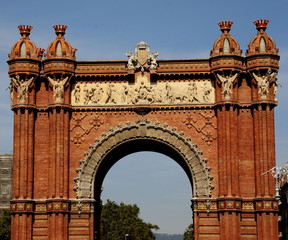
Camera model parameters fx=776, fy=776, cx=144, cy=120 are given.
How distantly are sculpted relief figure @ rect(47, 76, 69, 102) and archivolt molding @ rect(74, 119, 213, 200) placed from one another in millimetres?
3247

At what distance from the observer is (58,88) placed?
4397 centimetres

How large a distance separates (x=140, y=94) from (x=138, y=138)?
2522 millimetres

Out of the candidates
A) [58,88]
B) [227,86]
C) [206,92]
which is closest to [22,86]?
[58,88]

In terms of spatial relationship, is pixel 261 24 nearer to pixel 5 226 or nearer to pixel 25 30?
pixel 25 30

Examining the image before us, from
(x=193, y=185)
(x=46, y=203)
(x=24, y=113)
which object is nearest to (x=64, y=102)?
(x=24, y=113)

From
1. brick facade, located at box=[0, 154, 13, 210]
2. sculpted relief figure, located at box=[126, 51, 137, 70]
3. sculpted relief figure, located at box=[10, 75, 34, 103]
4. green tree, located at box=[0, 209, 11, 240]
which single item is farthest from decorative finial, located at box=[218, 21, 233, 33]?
brick facade, located at box=[0, 154, 13, 210]

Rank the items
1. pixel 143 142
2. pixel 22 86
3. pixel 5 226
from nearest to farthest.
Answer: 1. pixel 22 86
2. pixel 143 142
3. pixel 5 226

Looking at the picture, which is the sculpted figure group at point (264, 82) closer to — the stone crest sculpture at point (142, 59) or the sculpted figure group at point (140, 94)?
the sculpted figure group at point (140, 94)

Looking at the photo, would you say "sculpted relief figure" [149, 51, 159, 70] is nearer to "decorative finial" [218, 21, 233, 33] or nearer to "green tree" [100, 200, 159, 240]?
"decorative finial" [218, 21, 233, 33]

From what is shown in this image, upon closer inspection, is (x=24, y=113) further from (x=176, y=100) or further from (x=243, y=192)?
(x=243, y=192)

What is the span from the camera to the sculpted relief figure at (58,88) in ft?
144

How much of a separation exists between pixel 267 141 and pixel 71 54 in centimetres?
1218

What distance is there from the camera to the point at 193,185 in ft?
143

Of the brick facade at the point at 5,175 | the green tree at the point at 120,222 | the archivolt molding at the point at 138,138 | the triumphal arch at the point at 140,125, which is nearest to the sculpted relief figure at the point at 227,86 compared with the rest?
the triumphal arch at the point at 140,125
